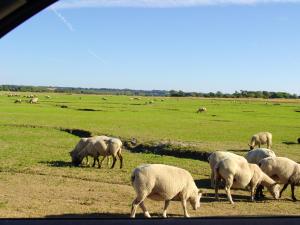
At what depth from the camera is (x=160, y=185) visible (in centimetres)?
1095

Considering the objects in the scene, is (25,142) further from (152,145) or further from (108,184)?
(108,184)

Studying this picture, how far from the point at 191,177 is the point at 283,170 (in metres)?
4.32

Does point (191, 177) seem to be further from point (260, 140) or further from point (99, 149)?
point (260, 140)

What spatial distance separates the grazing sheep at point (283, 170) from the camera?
48.0ft

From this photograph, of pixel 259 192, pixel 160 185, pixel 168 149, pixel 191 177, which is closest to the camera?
pixel 160 185

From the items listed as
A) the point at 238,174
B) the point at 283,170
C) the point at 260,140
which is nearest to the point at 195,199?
the point at 238,174

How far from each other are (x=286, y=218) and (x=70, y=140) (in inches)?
1121

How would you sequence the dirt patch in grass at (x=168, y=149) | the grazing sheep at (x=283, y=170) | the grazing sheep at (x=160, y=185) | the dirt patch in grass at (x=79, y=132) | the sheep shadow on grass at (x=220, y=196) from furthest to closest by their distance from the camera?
the dirt patch in grass at (x=79, y=132), the dirt patch in grass at (x=168, y=149), the grazing sheep at (x=283, y=170), the sheep shadow on grass at (x=220, y=196), the grazing sheep at (x=160, y=185)

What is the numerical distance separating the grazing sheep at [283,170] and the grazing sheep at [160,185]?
4165 millimetres

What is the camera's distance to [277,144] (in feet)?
97.7

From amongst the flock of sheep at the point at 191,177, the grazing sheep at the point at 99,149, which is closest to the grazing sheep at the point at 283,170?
the flock of sheep at the point at 191,177

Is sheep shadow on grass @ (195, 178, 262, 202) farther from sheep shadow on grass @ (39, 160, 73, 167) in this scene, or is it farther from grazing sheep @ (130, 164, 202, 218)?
sheep shadow on grass @ (39, 160, 73, 167)

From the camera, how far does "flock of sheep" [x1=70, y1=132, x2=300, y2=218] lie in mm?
10906

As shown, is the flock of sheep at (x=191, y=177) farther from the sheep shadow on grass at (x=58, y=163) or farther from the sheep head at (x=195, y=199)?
the sheep shadow on grass at (x=58, y=163)
